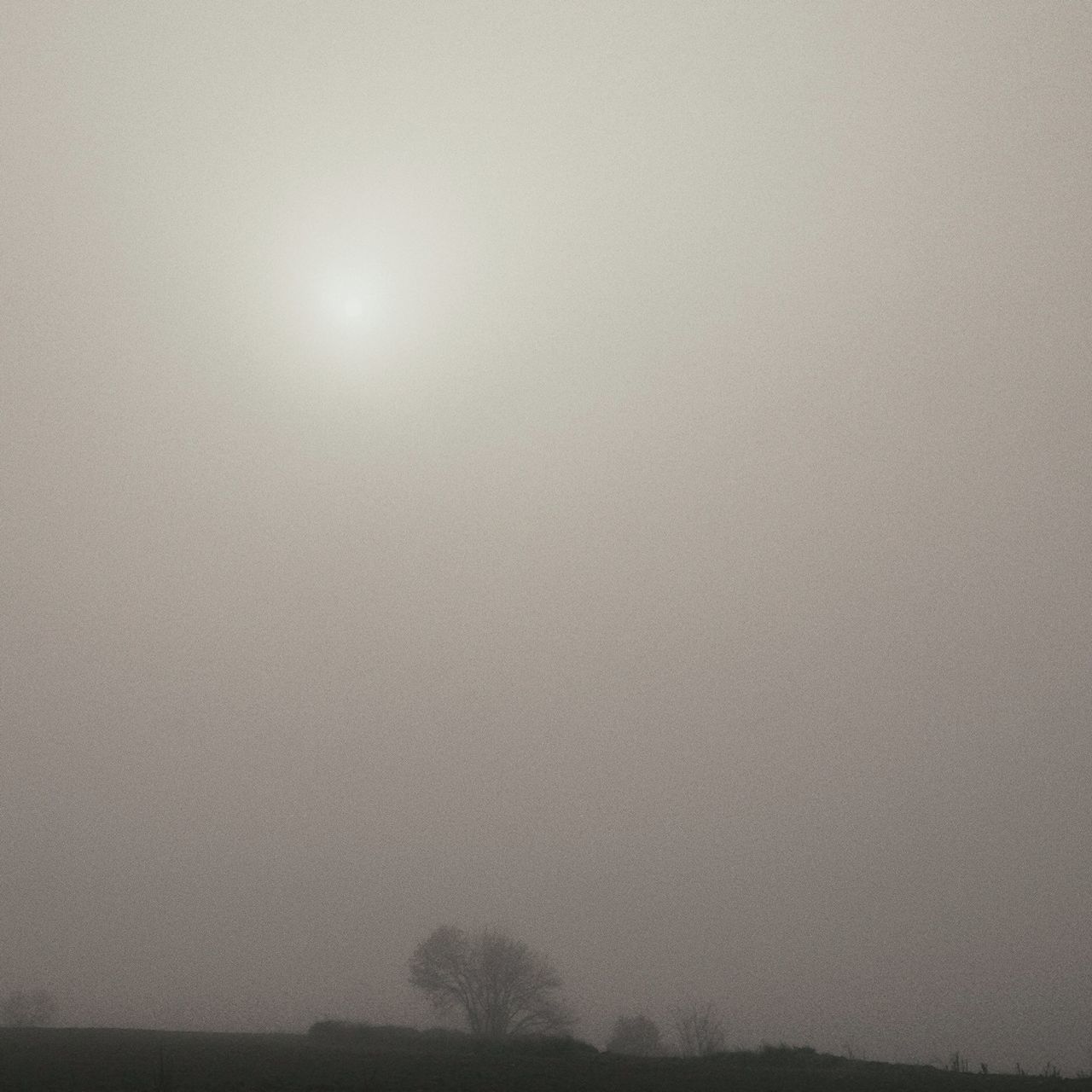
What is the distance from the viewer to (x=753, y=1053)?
3275cm

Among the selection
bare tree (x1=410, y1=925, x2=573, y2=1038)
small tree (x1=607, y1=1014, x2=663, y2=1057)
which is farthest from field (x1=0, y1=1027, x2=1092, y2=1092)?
small tree (x1=607, y1=1014, x2=663, y2=1057)

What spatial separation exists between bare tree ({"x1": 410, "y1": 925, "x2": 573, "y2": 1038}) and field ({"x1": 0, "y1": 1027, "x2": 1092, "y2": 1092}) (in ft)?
59.9

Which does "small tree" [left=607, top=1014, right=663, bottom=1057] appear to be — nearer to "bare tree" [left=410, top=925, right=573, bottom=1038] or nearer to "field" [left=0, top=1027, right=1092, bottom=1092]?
→ "bare tree" [left=410, top=925, right=573, bottom=1038]

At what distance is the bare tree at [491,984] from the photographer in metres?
49.8

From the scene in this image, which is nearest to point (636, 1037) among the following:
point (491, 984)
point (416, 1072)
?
point (491, 984)

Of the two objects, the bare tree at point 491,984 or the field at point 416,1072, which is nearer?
the field at point 416,1072

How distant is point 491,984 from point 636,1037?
57.9ft

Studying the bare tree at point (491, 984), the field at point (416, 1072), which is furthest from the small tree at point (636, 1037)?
the field at point (416, 1072)

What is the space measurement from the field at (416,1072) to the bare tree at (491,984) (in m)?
18.3

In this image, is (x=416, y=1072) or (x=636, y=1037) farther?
(x=636, y=1037)

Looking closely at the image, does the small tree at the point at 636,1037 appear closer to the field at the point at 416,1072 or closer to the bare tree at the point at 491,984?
the bare tree at the point at 491,984

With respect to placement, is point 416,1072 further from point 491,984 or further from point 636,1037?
point 636,1037

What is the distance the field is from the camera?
2242 centimetres

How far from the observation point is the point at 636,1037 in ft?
206
